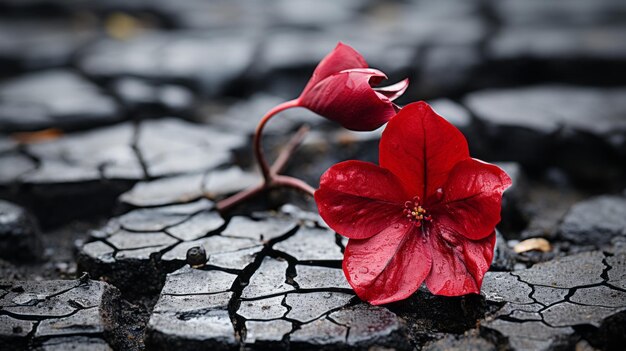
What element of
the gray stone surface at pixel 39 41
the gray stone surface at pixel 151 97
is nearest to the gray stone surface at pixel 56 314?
the gray stone surface at pixel 151 97

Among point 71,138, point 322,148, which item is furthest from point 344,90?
point 71,138

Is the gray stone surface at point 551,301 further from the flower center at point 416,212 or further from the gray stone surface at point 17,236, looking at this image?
the gray stone surface at point 17,236

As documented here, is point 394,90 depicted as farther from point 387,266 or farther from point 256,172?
point 256,172

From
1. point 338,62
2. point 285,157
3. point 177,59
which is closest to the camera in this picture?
point 338,62

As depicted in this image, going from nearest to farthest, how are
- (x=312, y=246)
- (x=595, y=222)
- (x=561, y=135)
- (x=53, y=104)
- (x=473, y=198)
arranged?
(x=473, y=198)
(x=312, y=246)
(x=595, y=222)
(x=561, y=135)
(x=53, y=104)

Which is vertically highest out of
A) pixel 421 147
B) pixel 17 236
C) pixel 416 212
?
pixel 421 147

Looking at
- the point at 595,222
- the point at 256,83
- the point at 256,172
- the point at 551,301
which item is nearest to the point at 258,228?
the point at 256,172

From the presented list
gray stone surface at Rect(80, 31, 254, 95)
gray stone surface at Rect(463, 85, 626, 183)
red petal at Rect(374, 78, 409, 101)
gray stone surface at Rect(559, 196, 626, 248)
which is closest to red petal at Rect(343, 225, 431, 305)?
red petal at Rect(374, 78, 409, 101)
